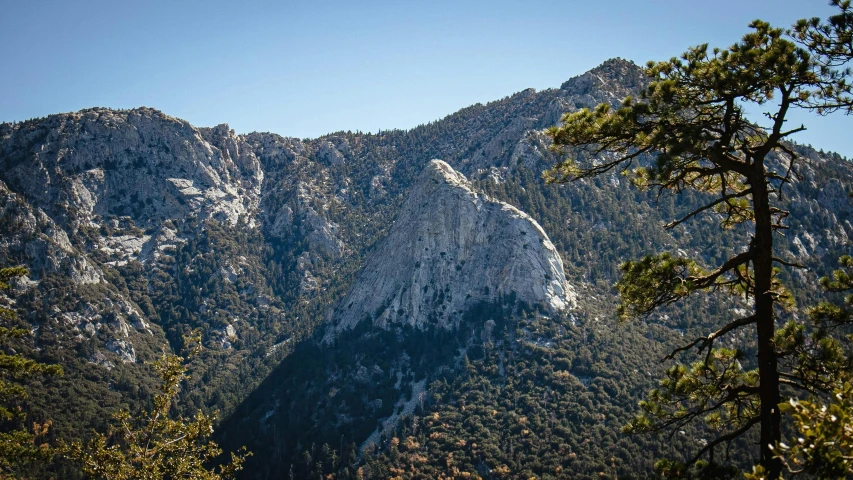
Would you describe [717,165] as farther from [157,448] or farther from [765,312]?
[157,448]

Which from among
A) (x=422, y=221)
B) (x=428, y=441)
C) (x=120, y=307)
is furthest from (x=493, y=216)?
(x=120, y=307)

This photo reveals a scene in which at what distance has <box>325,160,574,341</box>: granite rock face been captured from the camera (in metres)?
129

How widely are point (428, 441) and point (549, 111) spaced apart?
131m

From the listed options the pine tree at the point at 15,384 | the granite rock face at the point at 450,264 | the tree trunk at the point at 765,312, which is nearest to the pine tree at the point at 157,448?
the pine tree at the point at 15,384

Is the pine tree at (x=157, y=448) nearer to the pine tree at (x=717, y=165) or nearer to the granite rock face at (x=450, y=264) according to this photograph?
the pine tree at (x=717, y=165)

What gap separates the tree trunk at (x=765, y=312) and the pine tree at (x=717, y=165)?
0.7 inches

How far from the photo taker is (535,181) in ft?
543

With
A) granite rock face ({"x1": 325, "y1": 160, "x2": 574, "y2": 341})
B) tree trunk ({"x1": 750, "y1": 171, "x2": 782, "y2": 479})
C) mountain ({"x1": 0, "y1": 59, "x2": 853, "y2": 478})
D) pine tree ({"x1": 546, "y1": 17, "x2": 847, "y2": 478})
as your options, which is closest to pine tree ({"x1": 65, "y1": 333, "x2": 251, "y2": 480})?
pine tree ({"x1": 546, "y1": 17, "x2": 847, "y2": 478})

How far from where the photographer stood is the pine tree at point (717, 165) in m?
9.18

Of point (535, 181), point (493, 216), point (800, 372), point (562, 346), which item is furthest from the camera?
point (535, 181)

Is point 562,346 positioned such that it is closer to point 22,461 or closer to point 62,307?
point 22,461

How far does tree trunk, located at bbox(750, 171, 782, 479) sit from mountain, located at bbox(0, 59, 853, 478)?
76.6 m

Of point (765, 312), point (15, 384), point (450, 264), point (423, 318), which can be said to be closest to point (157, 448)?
point (15, 384)

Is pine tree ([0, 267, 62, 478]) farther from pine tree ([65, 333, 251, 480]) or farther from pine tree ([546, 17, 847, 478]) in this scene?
pine tree ([546, 17, 847, 478])
